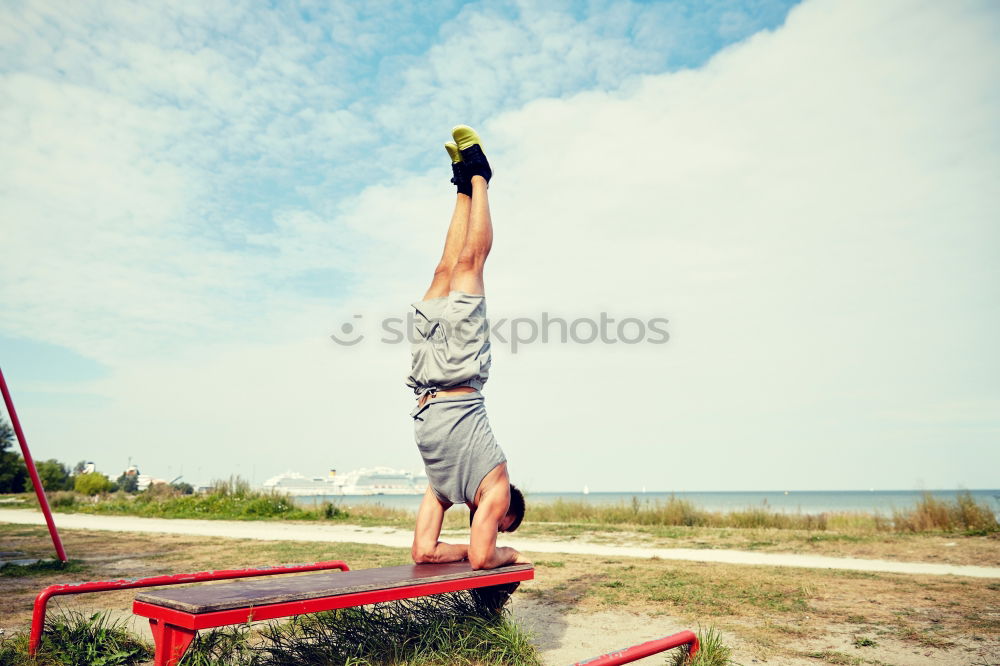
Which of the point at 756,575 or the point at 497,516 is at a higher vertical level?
the point at 497,516

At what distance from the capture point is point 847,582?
23.3ft

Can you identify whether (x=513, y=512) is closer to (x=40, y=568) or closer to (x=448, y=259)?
(x=448, y=259)

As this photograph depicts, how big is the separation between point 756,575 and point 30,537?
13152 millimetres

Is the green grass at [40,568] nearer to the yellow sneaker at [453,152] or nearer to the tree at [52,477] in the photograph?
the yellow sneaker at [453,152]

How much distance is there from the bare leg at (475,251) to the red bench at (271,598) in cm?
181

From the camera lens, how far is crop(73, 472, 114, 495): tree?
104 ft

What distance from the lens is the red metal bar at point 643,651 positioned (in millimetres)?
2596

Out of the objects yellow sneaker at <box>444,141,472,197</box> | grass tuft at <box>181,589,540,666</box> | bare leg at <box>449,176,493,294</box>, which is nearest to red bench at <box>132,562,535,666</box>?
grass tuft at <box>181,589,540,666</box>

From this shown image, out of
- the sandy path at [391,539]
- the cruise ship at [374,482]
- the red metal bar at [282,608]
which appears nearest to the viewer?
the red metal bar at [282,608]

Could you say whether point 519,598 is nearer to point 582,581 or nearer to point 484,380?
point 582,581

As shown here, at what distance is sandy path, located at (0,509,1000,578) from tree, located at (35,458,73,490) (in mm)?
14850

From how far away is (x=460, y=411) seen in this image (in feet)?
13.3

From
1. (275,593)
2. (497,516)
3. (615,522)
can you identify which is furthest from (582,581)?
(615,522)

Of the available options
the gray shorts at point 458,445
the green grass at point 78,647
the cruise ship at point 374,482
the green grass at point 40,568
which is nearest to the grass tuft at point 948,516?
the gray shorts at point 458,445
